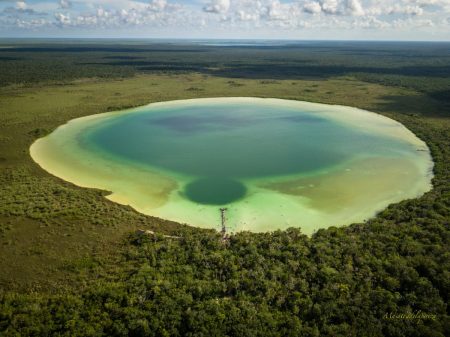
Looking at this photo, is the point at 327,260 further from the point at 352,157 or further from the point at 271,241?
the point at 352,157

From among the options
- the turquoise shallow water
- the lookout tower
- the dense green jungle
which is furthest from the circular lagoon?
the dense green jungle

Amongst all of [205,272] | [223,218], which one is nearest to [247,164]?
[223,218]

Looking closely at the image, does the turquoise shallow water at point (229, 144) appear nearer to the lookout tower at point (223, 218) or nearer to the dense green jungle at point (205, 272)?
the lookout tower at point (223, 218)

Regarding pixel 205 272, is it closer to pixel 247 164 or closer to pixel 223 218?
pixel 223 218

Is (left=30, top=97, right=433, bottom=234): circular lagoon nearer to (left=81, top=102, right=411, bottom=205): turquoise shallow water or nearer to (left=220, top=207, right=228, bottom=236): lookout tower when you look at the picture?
(left=81, top=102, right=411, bottom=205): turquoise shallow water

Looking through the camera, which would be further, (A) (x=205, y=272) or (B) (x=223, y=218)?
(B) (x=223, y=218)

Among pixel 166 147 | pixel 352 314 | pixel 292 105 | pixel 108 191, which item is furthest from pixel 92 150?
pixel 292 105
